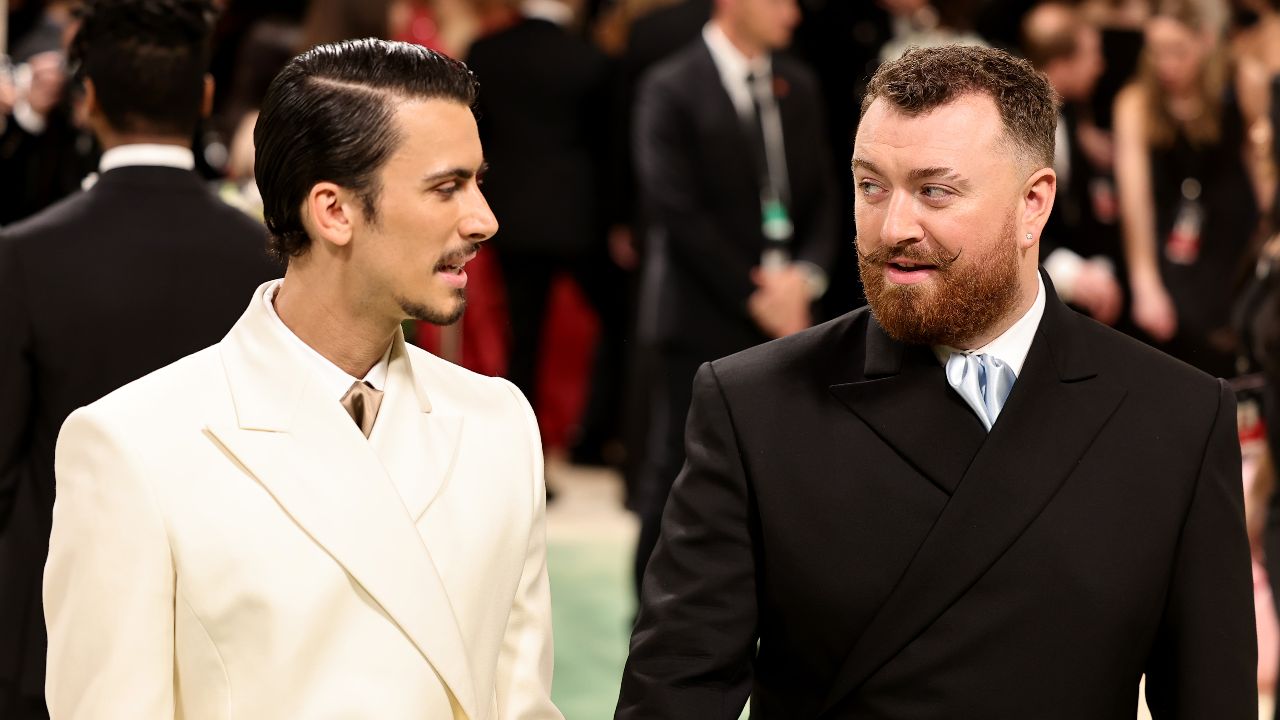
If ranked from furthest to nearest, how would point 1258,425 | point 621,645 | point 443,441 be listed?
point 621,645, point 1258,425, point 443,441

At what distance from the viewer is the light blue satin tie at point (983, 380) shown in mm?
2574

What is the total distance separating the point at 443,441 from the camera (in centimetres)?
246

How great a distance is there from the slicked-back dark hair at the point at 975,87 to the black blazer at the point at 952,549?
0.28 metres

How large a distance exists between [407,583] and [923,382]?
2.57 ft

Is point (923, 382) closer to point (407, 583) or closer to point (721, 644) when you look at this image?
point (721, 644)

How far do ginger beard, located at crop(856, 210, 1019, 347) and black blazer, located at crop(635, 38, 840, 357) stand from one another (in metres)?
3.13

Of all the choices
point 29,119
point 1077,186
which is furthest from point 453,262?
point 1077,186

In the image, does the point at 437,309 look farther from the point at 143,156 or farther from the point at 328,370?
the point at 143,156

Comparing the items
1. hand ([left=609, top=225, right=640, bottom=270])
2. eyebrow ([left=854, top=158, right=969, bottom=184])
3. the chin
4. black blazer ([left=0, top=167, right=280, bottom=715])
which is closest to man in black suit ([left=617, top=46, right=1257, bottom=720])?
eyebrow ([left=854, top=158, right=969, bottom=184])

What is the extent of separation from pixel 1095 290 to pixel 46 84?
364cm

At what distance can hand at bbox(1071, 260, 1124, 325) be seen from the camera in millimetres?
6625

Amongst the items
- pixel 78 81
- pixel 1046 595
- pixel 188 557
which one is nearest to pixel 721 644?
pixel 1046 595

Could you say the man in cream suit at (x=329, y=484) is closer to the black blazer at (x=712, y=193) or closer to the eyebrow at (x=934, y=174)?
the eyebrow at (x=934, y=174)

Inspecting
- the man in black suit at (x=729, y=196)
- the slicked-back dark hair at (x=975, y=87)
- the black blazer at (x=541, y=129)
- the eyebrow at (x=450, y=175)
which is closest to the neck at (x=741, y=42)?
the man in black suit at (x=729, y=196)
